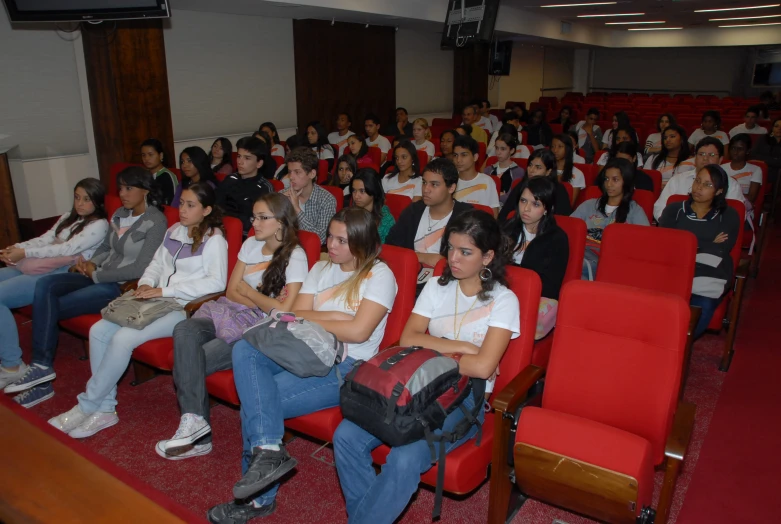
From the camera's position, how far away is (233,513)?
7.89ft

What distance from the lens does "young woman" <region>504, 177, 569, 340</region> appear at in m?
3.02

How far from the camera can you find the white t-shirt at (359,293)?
100 inches

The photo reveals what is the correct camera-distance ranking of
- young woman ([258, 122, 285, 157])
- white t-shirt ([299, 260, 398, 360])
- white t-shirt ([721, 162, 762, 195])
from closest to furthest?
white t-shirt ([299, 260, 398, 360]) → white t-shirt ([721, 162, 762, 195]) → young woman ([258, 122, 285, 157])

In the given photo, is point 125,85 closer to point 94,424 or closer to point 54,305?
point 54,305

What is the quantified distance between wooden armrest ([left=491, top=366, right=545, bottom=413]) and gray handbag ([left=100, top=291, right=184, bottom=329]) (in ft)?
5.95

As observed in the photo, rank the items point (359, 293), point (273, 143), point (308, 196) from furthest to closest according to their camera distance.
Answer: point (273, 143) → point (308, 196) → point (359, 293)

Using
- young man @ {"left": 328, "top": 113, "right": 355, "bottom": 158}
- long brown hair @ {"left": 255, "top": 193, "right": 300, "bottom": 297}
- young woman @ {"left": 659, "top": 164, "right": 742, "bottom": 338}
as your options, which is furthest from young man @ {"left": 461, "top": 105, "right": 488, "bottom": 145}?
long brown hair @ {"left": 255, "top": 193, "right": 300, "bottom": 297}

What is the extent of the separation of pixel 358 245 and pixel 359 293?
208 millimetres

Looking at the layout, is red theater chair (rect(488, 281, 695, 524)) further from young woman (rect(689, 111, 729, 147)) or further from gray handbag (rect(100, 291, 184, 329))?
young woman (rect(689, 111, 729, 147))

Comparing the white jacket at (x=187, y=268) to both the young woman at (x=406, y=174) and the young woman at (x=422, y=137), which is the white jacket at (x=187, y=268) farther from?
the young woman at (x=422, y=137)

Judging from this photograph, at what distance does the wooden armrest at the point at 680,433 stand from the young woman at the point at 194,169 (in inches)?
156

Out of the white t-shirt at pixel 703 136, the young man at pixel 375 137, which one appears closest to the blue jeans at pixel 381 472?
the young man at pixel 375 137

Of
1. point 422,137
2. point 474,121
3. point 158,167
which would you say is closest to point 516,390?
point 158,167

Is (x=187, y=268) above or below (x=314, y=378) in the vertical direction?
above
